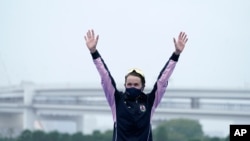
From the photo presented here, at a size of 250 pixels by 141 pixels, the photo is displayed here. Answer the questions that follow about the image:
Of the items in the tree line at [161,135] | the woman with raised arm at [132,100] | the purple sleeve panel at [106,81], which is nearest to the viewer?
the woman with raised arm at [132,100]

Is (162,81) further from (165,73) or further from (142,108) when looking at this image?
(142,108)

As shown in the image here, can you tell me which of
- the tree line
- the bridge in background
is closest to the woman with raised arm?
the tree line

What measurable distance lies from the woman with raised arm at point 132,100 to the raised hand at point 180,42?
0.09 metres

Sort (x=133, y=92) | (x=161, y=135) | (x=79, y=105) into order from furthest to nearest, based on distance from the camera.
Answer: (x=79, y=105)
(x=161, y=135)
(x=133, y=92)

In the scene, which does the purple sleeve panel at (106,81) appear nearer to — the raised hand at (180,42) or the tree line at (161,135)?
the raised hand at (180,42)

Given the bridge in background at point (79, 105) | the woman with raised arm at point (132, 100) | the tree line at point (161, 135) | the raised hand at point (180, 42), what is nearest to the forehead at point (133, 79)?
the woman with raised arm at point (132, 100)

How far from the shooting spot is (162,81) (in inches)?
154

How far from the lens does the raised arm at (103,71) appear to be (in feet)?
12.5

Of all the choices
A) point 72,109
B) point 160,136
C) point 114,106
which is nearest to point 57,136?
point 160,136

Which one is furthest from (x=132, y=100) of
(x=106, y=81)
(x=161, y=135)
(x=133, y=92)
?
(x=161, y=135)

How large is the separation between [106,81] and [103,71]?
0.21 ft

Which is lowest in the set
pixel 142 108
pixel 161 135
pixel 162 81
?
pixel 161 135

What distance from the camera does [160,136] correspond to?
160 feet

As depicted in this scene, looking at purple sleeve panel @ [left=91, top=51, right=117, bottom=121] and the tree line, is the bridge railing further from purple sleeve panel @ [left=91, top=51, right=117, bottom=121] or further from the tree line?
purple sleeve panel @ [left=91, top=51, right=117, bottom=121]
